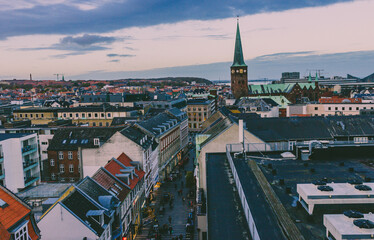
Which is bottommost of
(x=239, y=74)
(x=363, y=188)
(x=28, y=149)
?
(x=28, y=149)

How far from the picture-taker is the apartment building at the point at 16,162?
5580 centimetres

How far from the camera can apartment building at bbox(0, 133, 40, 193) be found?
55.8 meters

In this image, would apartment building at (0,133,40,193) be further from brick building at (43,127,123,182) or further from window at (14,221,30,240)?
window at (14,221,30,240)

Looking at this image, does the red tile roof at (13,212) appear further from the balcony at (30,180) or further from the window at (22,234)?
the balcony at (30,180)

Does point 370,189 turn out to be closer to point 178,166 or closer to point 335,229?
point 335,229

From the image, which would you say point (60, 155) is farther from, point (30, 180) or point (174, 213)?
point (174, 213)

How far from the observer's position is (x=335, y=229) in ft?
50.9

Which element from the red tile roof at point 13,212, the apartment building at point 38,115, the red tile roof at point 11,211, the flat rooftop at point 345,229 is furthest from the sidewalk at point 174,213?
the apartment building at point 38,115

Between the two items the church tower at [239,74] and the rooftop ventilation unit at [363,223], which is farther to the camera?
the church tower at [239,74]

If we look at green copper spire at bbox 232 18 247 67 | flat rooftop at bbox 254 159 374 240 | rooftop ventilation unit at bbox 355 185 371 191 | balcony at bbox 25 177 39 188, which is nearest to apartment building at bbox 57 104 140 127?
balcony at bbox 25 177 39 188

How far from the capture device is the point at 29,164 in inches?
2372

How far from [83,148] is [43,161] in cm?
1438

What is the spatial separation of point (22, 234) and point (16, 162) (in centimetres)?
3781

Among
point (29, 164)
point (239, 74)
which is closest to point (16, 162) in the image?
point (29, 164)
